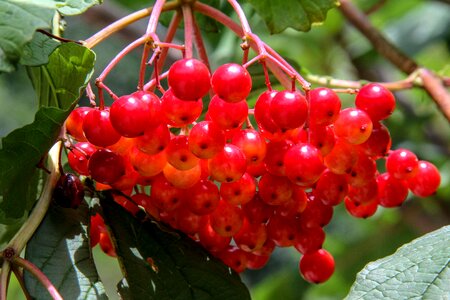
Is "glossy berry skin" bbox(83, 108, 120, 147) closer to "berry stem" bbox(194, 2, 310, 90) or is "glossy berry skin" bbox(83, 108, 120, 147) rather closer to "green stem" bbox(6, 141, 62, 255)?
"green stem" bbox(6, 141, 62, 255)

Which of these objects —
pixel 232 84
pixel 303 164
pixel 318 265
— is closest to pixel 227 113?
pixel 232 84

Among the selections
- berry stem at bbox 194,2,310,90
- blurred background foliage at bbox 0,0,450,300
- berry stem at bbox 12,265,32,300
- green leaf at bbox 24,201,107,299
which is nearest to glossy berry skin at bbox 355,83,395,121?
berry stem at bbox 194,2,310,90

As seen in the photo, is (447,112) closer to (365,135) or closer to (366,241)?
(365,135)

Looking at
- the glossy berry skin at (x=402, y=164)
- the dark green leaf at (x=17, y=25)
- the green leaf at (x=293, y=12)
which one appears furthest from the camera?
the green leaf at (x=293, y=12)

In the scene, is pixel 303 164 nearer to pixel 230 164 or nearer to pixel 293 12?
pixel 230 164

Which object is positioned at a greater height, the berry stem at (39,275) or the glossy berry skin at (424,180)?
the berry stem at (39,275)

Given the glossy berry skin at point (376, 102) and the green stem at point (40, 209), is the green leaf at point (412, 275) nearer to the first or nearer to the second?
the glossy berry skin at point (376, 102)

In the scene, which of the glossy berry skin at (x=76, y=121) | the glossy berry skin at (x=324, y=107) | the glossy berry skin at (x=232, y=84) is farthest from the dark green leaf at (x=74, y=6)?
the glossy berry skin at (x=324, y=107)
